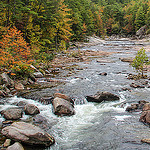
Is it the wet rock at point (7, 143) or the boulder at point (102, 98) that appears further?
the boulder at point (102, 98)

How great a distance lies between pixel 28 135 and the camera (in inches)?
202

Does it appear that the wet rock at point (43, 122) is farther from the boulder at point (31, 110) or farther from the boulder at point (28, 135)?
→ the boulder at point (28, 135)

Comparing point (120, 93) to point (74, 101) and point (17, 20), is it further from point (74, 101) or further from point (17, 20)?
point (17, 20)

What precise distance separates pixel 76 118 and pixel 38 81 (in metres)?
6.63

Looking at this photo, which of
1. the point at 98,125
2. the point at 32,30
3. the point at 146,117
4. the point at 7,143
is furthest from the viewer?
the point at 32,30

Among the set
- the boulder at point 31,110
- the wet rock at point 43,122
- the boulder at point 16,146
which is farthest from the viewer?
the boulder at point 31,110

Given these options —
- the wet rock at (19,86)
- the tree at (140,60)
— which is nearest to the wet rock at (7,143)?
the wet rock at (19,86)

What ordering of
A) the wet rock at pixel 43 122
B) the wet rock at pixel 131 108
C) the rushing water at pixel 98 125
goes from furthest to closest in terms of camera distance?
the wet rock at pixel 131 108 → the wet rock at pixel 43 122 → the rushing water at pixel 98 125

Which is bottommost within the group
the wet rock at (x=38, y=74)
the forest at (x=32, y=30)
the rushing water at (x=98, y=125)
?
the rushing water at (x=98, y=125)

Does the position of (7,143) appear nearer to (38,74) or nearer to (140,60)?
(38,74)

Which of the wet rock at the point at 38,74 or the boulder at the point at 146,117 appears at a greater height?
the wet rock at the point at 38,74

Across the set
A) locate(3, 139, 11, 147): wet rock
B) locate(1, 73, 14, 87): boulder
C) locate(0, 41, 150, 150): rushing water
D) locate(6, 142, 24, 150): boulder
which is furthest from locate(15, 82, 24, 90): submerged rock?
locate(6, 142, 24, 150): boulder

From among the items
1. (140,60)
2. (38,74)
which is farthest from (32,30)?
(140,60)

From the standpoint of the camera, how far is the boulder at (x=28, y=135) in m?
5.09
